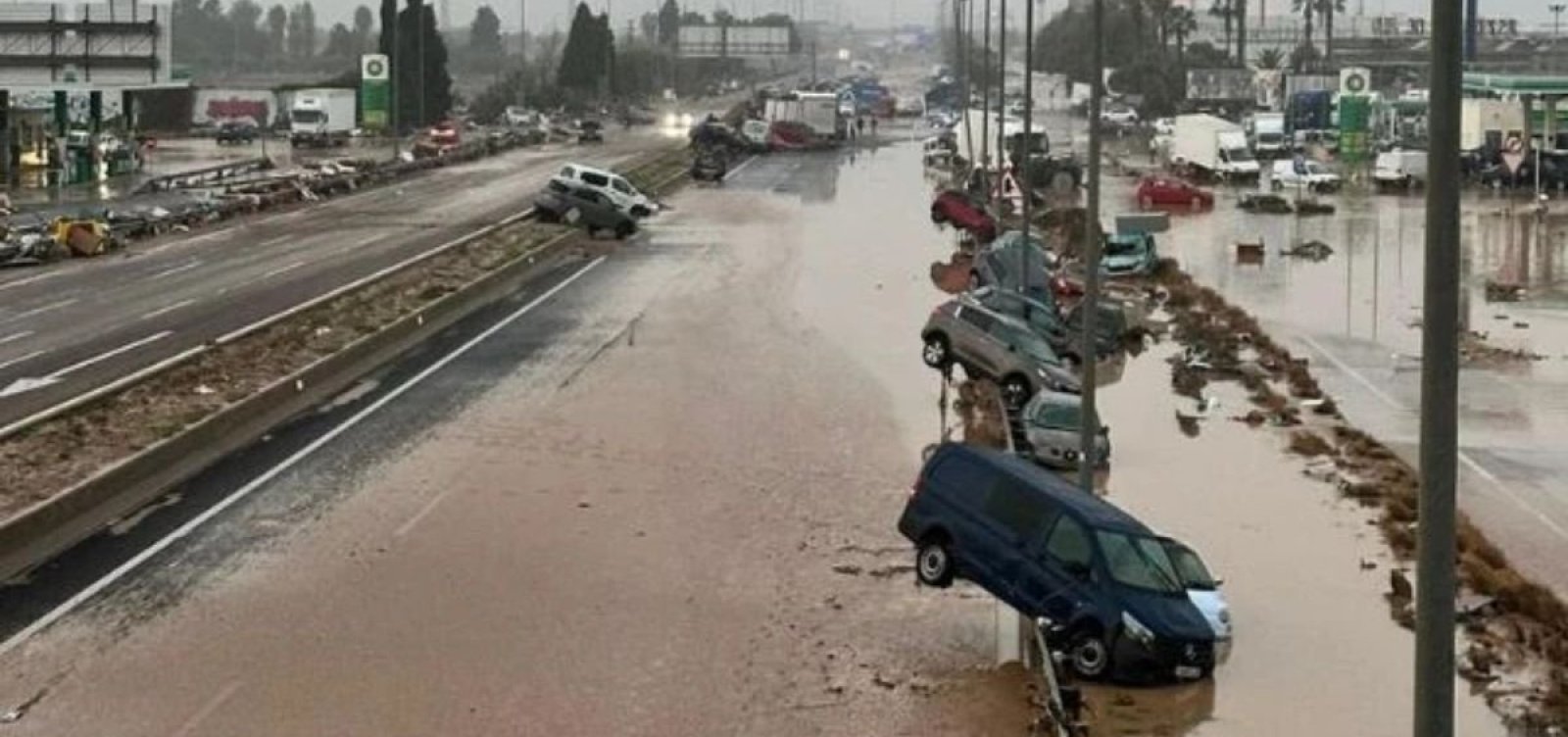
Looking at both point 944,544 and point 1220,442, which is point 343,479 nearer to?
point 944,544

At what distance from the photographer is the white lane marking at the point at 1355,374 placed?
31.0 meters

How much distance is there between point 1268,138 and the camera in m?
102

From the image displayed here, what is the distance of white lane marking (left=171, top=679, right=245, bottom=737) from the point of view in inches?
566

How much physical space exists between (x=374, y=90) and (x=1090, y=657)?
96924 mm

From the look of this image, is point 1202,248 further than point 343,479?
Yes

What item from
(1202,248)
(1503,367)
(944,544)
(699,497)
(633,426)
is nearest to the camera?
(944,544)

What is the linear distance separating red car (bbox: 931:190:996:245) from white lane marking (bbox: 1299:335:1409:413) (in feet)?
53.9

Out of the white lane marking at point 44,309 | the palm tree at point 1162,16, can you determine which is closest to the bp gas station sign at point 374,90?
the white lane marking at point 44,309

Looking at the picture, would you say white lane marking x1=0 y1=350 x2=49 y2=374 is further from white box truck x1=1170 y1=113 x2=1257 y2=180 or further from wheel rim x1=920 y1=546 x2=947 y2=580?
white box truck x1=1170 y1=113 x2=1257 y2=180

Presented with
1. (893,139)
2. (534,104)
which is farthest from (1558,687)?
(534,104)

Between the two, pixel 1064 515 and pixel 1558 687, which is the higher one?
pixel 1064 515

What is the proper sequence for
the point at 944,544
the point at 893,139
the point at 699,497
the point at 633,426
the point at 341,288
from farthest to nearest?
the point at 893,139 < the point at 341,288 < the point at 633,426 < the point at 699,497 < the point at 944,544

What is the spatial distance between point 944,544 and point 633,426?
10.1m

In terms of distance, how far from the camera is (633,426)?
27422mm
